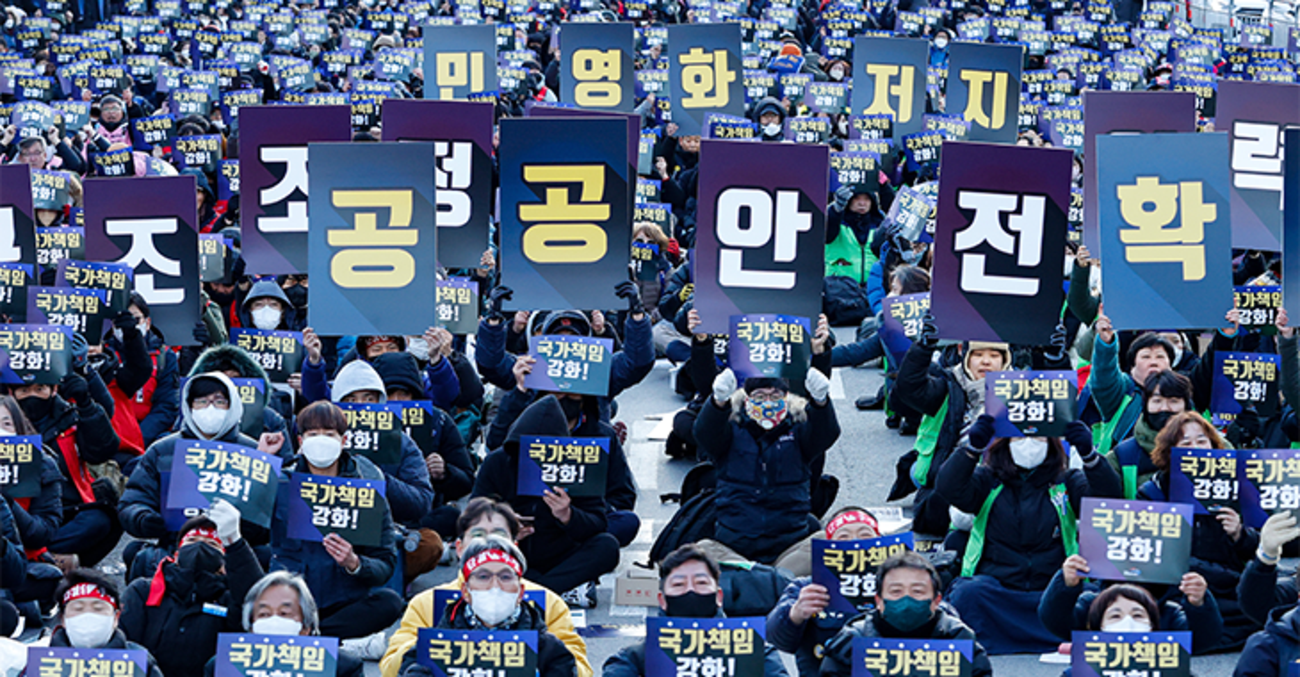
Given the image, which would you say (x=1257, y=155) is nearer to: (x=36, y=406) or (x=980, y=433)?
(x=980, y=433)

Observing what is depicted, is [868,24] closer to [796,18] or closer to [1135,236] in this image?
[796,18]

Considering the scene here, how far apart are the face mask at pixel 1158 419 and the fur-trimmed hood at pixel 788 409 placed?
1.90m

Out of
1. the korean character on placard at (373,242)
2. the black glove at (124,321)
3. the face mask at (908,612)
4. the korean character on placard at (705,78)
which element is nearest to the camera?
the face mask at (908,612)

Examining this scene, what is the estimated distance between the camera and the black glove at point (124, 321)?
38.5 ft

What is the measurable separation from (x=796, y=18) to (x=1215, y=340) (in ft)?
64.2

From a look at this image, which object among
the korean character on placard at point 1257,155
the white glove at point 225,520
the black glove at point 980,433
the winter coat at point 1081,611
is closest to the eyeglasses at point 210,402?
the white glove at point 225,520

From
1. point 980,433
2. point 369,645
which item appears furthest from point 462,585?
point 980,433

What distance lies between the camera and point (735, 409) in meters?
10.5

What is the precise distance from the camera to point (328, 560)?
9.34 metres

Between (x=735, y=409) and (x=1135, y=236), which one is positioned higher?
(x=1135, y=236)

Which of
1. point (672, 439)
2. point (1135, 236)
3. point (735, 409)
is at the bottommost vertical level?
point (672, 439)

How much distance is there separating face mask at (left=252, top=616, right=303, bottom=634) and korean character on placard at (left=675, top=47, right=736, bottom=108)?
1187cm

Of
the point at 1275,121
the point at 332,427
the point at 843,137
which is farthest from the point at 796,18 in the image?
the point at 332,427

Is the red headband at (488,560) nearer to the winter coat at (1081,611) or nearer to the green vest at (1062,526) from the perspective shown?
the winter coat at (1081,611)
